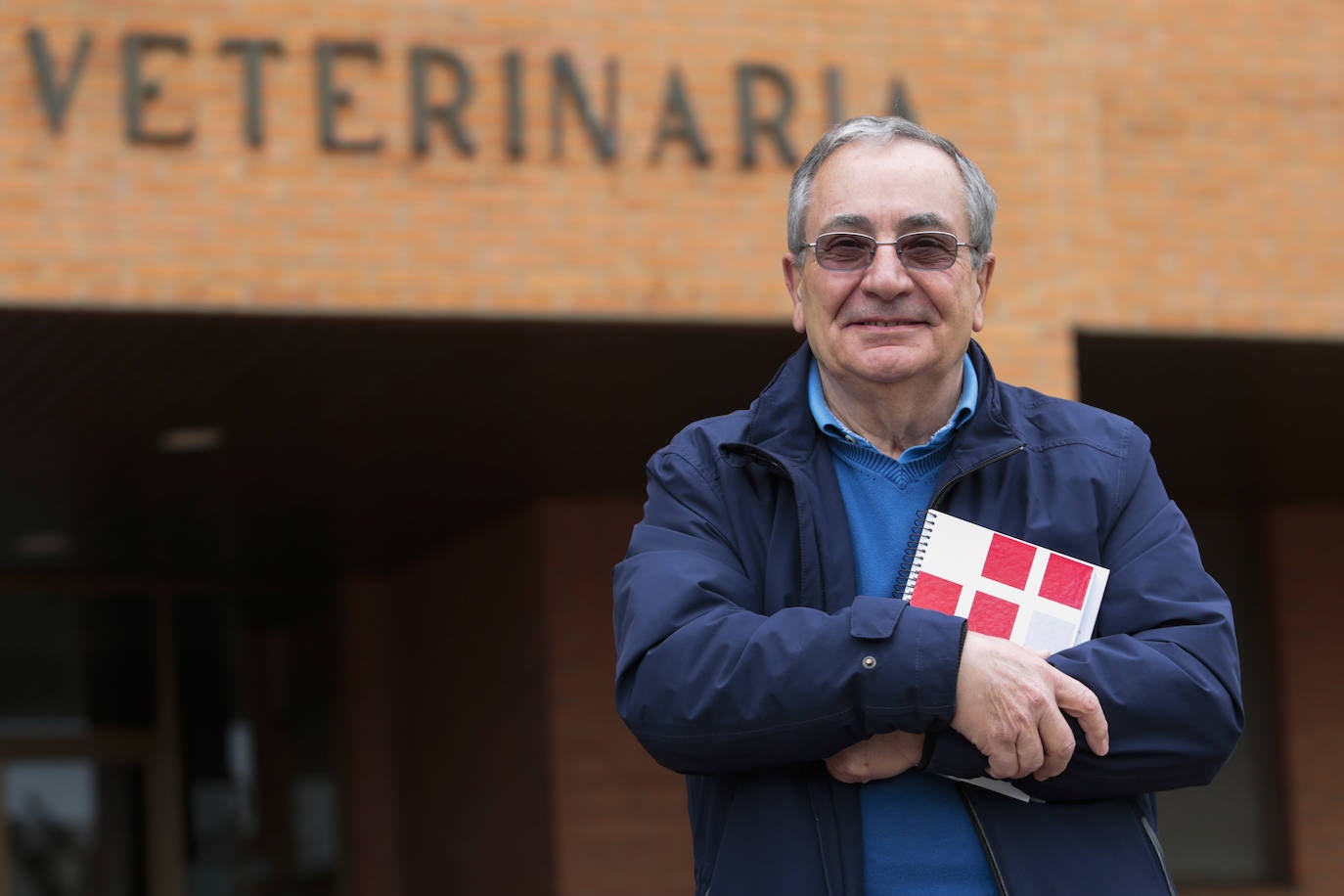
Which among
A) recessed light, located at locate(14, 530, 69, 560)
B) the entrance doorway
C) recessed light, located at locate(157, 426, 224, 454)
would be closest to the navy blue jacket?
the entrance doorway

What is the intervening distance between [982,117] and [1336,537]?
6.53 metres

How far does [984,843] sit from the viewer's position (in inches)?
85.2

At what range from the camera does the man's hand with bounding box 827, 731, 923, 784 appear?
2.14 metres

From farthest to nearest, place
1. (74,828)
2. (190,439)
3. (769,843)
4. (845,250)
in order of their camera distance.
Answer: (74,828), (190,439), (845,250), (769,843)

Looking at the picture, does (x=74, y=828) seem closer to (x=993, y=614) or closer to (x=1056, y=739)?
(x=993, y=614)

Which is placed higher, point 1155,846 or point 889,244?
point 889,244

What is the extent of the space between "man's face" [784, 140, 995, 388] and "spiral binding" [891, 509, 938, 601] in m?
0.20

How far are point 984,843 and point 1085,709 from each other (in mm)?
202

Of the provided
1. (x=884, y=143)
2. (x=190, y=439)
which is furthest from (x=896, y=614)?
(x=190, y=439)

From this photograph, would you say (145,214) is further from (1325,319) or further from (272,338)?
(1325,319)

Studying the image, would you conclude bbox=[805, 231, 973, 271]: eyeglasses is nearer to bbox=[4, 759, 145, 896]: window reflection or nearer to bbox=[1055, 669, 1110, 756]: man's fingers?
bbox=[1055, 669, 1110, 756]: man's fingers

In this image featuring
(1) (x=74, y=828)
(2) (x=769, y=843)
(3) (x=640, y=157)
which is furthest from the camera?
(1) (x=74, y=828)

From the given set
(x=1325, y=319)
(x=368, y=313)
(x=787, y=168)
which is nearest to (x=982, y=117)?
(x=787, y=168)

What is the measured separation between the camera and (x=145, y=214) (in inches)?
275
